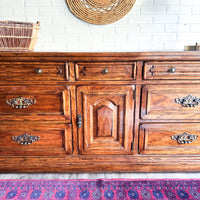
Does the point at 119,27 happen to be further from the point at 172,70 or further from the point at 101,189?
the point at 101,189

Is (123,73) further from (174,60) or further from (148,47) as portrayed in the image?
(148,47)

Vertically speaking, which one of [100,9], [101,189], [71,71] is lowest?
[101,189]

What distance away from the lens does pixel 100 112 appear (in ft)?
3.57

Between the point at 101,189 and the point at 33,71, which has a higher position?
the point at 33,71

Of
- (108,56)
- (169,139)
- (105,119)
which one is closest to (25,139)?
(105,119)

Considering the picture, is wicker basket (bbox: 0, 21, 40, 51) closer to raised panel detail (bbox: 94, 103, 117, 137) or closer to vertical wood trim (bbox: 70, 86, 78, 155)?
vertical wood trim (bbox: 70, 86, 78, 155)

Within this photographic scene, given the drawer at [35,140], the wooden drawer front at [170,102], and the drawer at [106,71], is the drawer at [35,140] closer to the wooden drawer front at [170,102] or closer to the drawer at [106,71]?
the drawer at [106,71]

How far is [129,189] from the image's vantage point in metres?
1.06

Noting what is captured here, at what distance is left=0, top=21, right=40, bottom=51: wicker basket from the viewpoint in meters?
1.05

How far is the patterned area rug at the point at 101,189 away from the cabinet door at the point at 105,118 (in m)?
0.22

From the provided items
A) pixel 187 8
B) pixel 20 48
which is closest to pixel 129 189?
pixel 20 48

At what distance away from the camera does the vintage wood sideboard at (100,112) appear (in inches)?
40.3

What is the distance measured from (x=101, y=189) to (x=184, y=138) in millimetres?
704

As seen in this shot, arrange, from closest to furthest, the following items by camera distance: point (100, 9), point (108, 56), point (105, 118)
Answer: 1. point (108, 56)
2. point (105, 118)
3. point (100, 9)
